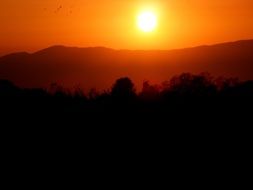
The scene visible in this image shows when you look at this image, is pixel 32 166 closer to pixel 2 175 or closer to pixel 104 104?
pixel 2 175

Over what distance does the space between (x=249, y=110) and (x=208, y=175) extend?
4.92 metres

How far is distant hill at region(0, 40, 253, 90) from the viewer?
143 meters

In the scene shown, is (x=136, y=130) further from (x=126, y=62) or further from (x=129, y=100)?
(x=126, y=62)

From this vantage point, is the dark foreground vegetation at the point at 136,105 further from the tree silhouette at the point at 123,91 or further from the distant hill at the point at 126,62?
the distant hill at the point at 126,62

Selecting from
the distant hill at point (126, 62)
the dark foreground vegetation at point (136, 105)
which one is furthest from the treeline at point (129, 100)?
the distant hill at point (126, 62)

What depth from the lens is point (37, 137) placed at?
17.3 metres

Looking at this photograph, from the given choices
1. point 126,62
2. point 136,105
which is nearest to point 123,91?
point 136,105

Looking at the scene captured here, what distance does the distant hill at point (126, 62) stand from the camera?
143 m

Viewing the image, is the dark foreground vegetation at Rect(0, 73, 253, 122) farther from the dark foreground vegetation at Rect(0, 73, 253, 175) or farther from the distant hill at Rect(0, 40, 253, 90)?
the distant hill at Rect(0, 40, 253, 90)

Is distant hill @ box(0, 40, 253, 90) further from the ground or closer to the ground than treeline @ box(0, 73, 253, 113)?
closer to the ground

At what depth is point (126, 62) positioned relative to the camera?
6501 inches

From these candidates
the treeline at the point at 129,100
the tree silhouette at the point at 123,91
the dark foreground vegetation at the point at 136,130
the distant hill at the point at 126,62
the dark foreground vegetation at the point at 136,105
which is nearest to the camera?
the dark foreground vegetation at the point at 136,130

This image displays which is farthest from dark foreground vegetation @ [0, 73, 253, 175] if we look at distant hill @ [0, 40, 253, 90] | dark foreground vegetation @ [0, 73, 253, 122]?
distant hill @ [0, 40, 253, 90]

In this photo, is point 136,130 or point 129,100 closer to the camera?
point 136,130
